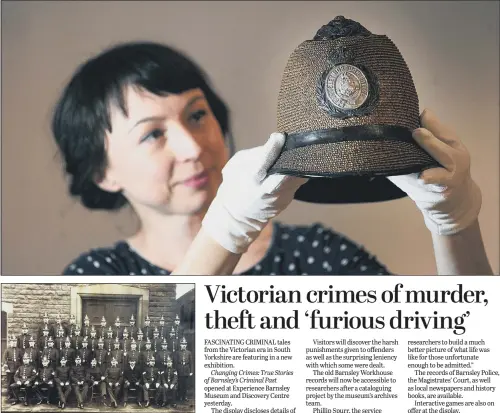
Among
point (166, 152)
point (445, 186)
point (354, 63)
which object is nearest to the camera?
point (354, 63)

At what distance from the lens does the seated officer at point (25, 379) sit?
1.94 metres

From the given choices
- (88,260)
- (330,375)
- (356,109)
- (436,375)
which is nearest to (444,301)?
(436,375)

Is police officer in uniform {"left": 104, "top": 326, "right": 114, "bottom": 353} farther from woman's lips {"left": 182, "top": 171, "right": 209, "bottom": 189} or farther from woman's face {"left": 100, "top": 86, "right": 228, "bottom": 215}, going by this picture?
woman's lips {"left": 182, "top": 171, "right": 209, "bottom": 189}

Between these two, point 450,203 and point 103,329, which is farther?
point 103,329

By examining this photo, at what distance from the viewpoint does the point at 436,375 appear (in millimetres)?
1879

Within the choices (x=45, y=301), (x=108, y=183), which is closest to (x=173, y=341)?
(x=45, y=301)

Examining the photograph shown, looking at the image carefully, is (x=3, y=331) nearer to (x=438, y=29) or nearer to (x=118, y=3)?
(x=118, y=3)

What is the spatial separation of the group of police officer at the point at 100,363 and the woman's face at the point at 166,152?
35cm

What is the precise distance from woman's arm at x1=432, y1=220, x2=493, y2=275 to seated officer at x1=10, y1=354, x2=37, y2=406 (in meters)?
1.20

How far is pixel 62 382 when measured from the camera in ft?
6.33

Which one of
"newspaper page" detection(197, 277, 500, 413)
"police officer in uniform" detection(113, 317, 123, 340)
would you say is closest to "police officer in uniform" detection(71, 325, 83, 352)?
"police officer in uniform" detection(113, 317, 123, 340)

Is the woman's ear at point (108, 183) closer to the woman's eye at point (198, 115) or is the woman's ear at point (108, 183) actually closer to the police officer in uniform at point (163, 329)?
the woman's eye at point (198, 115)

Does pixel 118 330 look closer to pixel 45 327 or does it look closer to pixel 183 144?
pixel 45 327

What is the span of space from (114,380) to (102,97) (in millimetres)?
805
